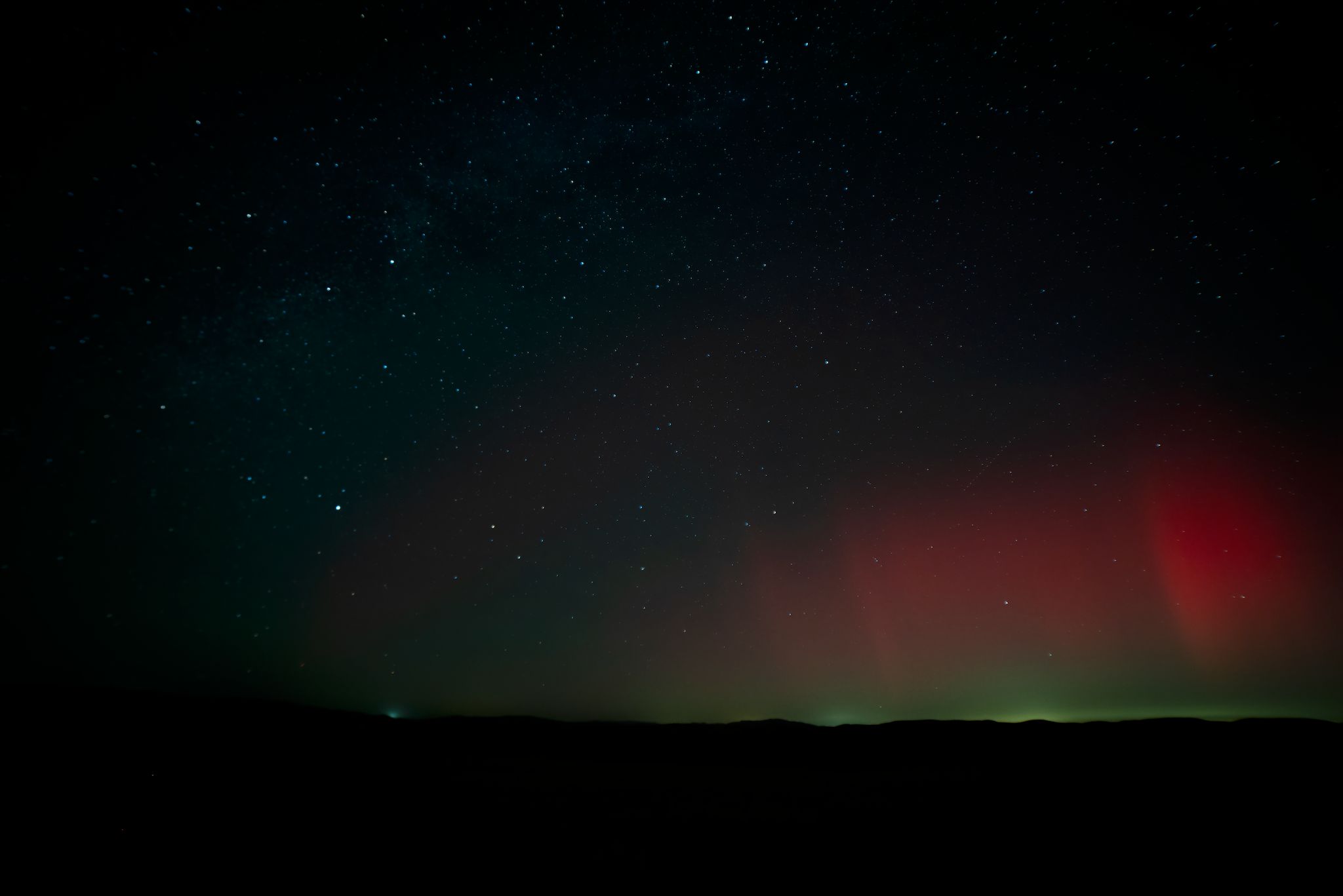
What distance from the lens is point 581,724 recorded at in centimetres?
1471

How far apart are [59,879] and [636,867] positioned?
3062 millimetres

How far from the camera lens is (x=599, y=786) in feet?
17.9

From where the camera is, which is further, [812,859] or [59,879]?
[812,859]

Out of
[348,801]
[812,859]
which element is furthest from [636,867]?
[348,801]

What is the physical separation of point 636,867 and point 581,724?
13062mm

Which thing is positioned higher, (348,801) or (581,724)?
(348,801)

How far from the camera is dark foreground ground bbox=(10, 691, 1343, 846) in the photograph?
3.88 m

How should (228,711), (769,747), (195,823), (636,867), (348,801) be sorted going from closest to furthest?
(636,867) → (195,823) → (348,801) → (769,747) → (228,711)

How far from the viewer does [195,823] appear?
3.78 m

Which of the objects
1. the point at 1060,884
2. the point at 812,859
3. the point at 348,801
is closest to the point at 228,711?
the point at 348,801

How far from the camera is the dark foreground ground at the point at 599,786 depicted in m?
3.88

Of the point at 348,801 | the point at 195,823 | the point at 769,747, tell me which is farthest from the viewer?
the point at 769,747

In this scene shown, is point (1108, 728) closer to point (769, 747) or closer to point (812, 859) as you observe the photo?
point (769, 747)

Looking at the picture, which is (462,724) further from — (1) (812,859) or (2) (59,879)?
(1) (812,859)
